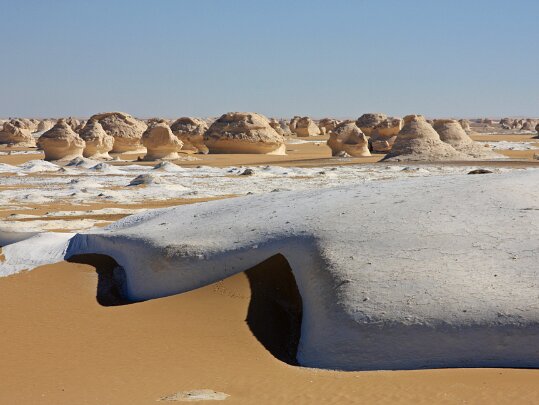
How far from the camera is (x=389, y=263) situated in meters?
5.54

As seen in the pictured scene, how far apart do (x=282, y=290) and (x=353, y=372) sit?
153cm

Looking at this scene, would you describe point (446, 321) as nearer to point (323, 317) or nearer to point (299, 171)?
point (323, 317)

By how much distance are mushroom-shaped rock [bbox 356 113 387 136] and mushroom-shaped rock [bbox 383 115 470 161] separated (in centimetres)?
1740

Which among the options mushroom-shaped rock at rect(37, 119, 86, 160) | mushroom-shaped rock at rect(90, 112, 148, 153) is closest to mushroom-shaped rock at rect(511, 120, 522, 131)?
mushroom-shaped rock at rect(90, 112, 148, 153)

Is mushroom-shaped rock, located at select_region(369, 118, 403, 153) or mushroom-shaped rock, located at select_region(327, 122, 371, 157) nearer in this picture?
mushroom-shaped rock, located at select_region(327, 122, 371, 157)

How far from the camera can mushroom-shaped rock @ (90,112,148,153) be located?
35.6m

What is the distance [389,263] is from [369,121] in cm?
4222

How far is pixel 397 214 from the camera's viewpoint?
634 cm

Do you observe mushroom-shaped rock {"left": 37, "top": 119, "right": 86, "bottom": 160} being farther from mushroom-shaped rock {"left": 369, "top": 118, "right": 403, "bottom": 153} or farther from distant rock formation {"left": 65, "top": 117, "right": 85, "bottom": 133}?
mushroom-shaped rock {"left": 369, "top": 118, "right": 403, "bottom": 153}

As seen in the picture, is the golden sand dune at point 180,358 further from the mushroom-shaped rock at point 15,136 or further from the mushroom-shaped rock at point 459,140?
the mushroom-shaped rock at point 15,136

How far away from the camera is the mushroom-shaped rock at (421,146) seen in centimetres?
2739

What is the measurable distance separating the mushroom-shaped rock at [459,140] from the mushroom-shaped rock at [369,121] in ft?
49.0

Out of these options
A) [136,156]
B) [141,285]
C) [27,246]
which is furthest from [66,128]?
[141,285]


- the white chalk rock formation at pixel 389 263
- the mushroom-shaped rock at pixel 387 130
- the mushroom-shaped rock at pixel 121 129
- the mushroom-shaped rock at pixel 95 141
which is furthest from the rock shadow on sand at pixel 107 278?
the mushroom-shaped rock at pixel 387 130
